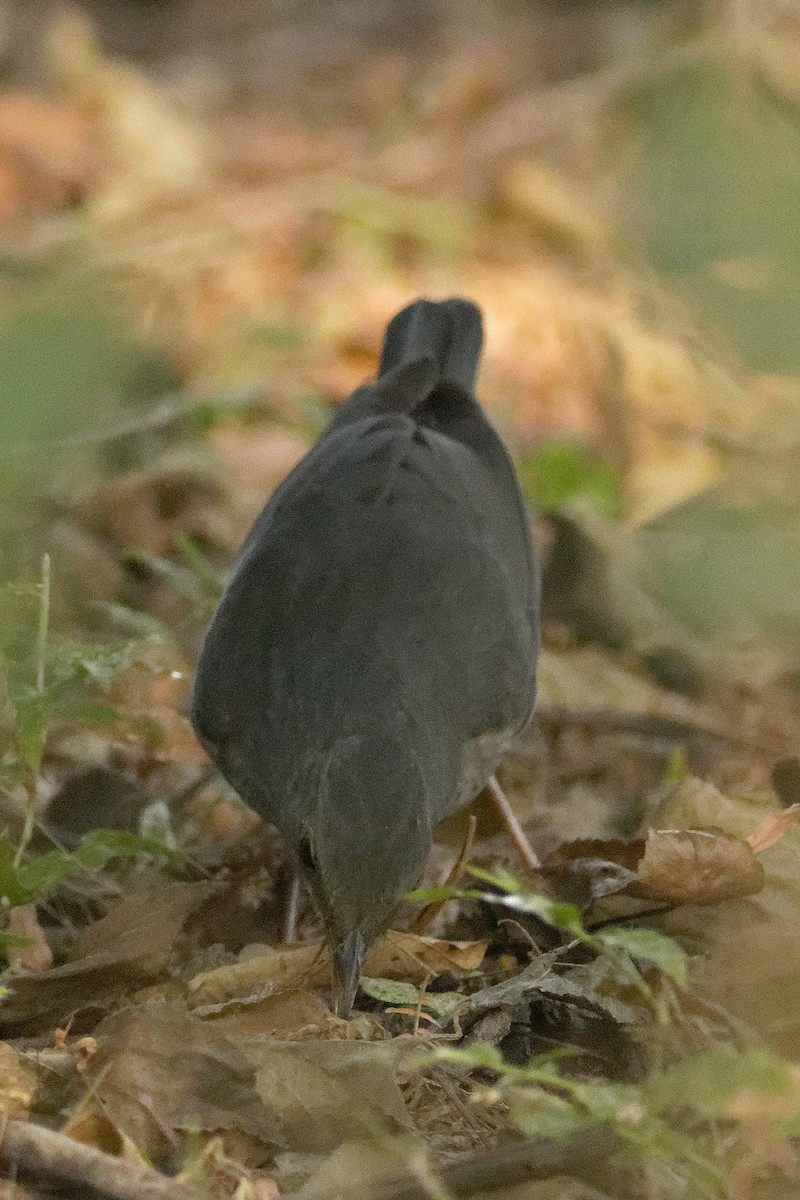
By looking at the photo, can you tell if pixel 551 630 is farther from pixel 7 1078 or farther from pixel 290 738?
pixel 7 1078

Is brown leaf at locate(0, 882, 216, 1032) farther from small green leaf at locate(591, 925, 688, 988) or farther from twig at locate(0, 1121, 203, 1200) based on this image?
small green leaf at locate(591, 925, 688, 988)

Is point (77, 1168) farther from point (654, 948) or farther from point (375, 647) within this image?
point (375, 647)

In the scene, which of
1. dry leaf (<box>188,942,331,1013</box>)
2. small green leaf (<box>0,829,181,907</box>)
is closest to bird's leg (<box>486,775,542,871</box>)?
dry leaf (<box>188,942,331,1013</box>)

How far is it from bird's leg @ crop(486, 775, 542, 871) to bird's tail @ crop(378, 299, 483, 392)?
1695 millimetres

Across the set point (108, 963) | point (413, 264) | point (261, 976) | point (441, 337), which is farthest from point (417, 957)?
point (413, 264)

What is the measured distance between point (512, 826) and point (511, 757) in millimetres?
939

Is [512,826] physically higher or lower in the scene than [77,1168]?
lower

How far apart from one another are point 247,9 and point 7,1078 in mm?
11656

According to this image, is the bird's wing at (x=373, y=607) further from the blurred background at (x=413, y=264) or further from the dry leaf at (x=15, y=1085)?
the dry leaf at (x=15, y=1085)

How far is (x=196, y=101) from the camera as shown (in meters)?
12.3

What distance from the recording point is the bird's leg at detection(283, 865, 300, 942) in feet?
15.2

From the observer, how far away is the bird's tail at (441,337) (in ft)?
20.9

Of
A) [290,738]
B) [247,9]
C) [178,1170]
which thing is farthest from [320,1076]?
[247,9]

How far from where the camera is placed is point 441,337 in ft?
21.1
